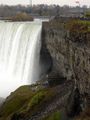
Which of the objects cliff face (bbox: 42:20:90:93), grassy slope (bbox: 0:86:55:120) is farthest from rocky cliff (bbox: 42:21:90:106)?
grassy slope (bbox: 0:86:55:120)

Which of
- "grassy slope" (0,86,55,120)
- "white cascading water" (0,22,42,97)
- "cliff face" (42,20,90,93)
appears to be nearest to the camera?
"cliff face" (42,20,90,93)

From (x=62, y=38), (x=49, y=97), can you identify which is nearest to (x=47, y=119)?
(x=49, y=97)

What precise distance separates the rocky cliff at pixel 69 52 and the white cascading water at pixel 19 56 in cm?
162

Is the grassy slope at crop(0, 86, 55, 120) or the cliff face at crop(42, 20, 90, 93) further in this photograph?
the grassy slope at crop(0, 86, 55, 120)

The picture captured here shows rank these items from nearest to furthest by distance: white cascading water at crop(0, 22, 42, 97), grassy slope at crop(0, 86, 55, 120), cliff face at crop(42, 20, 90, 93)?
1. cliff face at crop(42, 20, 90, 93)
2. grassy slope at crop(0, 86, 55, 120)
3. white cascading water at crop(0, 22, 42, 97)

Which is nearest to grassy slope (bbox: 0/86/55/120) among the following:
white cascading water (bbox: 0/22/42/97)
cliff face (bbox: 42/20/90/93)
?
cliff face (bbox: 42/20/90/93)

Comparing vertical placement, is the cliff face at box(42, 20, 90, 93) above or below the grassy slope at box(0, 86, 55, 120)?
above

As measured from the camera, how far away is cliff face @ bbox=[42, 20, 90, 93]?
87.5 ft

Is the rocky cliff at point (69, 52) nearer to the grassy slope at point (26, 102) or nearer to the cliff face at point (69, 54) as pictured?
the cliff face at point (69, 54)

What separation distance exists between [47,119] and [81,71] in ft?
15.7

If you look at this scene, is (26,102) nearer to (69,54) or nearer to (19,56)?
(69,54)

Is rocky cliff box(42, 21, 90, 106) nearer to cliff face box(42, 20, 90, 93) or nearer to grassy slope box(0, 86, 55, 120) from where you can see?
cliff face box(42, 20, 90, 93)

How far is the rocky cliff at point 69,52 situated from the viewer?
1051 inches

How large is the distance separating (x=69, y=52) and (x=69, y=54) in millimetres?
176
